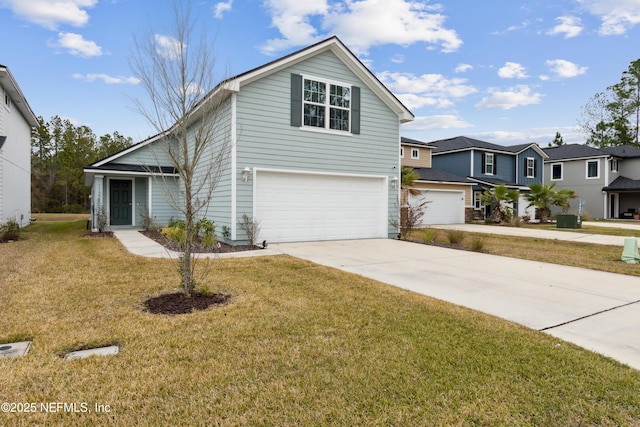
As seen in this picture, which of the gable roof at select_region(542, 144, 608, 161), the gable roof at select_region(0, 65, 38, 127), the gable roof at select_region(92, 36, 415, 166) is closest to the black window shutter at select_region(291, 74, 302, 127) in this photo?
the gable roof at select_region(92, 36, 415, 166)

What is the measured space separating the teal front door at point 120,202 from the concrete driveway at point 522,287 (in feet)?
31.0

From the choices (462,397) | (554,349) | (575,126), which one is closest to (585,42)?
(554,349)

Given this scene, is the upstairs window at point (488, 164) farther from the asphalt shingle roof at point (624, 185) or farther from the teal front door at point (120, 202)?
the teal front door at point (120, 202)

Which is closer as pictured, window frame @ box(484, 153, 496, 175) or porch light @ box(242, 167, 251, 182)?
porch light @ box(242, 167, 251, 182)

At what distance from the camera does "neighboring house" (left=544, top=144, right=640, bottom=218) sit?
30484 mm

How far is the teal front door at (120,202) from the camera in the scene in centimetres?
1612

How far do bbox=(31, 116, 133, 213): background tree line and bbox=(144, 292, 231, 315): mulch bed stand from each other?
37189 mm

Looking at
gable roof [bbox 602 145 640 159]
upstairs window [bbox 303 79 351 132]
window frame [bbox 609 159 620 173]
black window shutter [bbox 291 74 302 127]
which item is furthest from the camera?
window frame [bbox 609 159 620 173]

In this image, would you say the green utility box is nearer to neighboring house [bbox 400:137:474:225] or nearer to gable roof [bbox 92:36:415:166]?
neighboring house [bbox 400:137:474:225]

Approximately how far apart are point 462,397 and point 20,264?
8.54 m

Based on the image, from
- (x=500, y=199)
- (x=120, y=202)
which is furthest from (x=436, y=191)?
(x=120, y=202)

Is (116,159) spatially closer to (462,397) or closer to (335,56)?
(335,56)

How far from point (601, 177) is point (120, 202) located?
3530 centimetres

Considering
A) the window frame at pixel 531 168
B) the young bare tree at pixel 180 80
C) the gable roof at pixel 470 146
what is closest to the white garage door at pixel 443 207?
the gable roof at pixel 470 146
